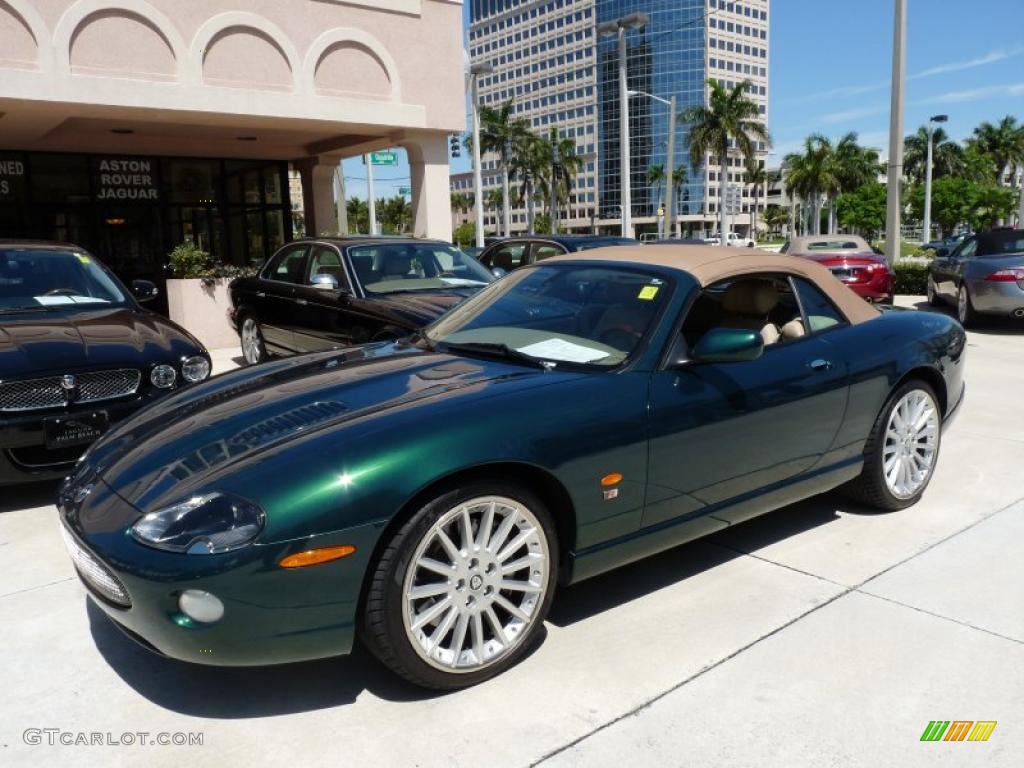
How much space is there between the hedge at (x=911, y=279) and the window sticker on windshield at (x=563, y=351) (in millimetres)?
15899

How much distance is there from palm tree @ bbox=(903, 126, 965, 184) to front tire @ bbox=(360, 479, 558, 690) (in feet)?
287

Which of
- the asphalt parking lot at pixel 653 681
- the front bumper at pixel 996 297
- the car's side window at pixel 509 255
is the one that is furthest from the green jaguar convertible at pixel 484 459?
the front bumper at pixel 996 297

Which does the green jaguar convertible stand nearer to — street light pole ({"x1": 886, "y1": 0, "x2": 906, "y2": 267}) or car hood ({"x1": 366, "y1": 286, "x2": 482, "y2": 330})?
car hood ({"x1": 366, "y1": 286, "x2": 482, "y2": 330})

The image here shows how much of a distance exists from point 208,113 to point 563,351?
32.6ft

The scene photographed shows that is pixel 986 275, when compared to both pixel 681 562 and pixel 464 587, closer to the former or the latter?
pixel 681 562

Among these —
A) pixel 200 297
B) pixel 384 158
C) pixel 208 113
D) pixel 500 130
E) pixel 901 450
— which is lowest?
pixel 901 450

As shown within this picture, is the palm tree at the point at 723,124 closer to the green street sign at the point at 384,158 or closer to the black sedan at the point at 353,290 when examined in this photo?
the green street sign at the point at 384,158

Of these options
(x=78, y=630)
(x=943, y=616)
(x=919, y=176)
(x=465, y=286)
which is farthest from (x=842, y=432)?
(x=919, y=176)

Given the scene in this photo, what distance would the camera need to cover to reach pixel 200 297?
457 inches

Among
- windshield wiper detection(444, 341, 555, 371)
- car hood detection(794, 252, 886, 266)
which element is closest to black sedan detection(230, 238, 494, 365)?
windshield wiper detection(444, 341, 555, 371)

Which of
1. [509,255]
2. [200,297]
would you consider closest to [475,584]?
[509,255]

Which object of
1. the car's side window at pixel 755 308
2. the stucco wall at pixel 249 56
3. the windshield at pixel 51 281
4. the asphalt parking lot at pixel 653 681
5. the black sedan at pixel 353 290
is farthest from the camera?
the stucco wall at pixel 249 56

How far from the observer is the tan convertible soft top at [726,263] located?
3635 millimetres

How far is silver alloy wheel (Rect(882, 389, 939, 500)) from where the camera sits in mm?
4270
